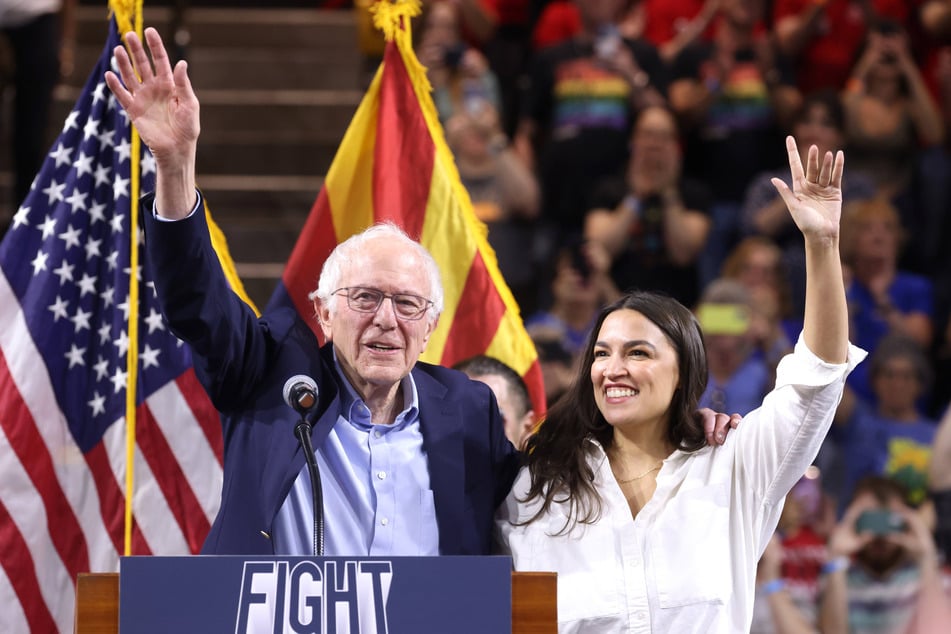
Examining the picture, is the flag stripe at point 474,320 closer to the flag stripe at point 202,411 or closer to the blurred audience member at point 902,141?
→ the flag stripe at point 202,411

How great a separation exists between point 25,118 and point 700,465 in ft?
12.8

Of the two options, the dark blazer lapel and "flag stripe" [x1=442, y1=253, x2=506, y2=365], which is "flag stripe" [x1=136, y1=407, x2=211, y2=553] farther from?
the dark blazer lapel

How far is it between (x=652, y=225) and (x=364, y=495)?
3.62m

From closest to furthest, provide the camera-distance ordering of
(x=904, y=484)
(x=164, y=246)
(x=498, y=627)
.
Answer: (x=498, y=627) → (x=164, y=246) → (x=904, y=484)

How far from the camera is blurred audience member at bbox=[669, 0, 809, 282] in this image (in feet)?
22.8

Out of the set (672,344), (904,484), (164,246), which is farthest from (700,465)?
(904,484)

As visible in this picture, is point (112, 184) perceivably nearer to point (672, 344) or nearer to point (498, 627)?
point (672, 344)

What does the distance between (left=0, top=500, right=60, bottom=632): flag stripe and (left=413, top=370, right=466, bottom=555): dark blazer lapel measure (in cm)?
121

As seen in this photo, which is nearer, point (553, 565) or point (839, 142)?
point (553, 565)

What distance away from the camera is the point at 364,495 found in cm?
295

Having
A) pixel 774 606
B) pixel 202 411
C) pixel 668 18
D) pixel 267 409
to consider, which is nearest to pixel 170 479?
pixel 202 411

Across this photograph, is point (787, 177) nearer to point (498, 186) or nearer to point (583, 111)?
point (583, 111)

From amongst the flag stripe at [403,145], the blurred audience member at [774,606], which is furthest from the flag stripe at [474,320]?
the blurred audience member at [774,606]

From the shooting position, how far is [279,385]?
9.82 ft
